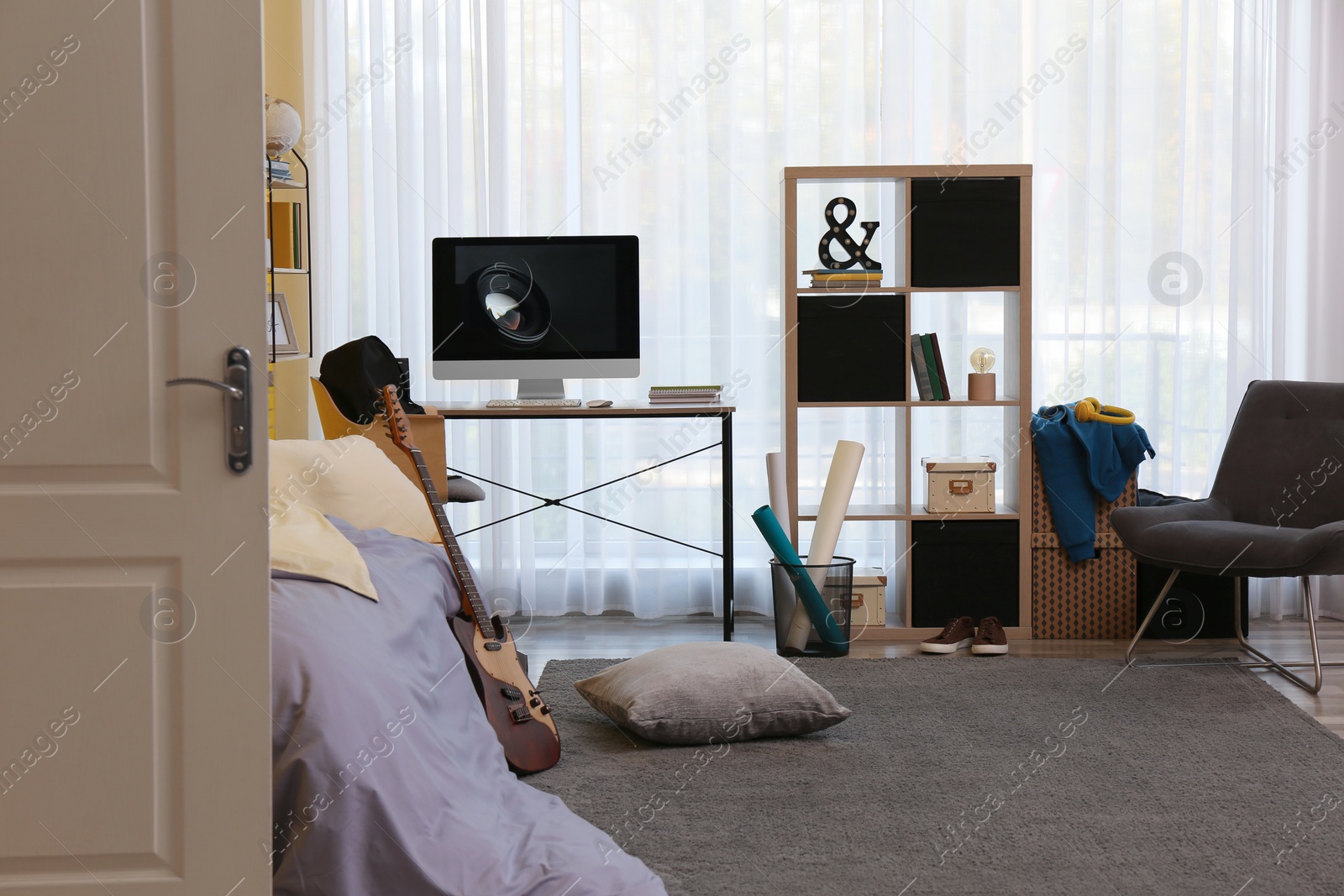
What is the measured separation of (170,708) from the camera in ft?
4.77

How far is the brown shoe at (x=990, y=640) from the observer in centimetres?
354

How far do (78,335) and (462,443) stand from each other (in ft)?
8.93

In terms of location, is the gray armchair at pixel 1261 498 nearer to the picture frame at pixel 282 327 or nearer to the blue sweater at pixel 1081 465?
the blue sweater at pixel 1081 465

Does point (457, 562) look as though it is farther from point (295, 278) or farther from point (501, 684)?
point (295, 278)

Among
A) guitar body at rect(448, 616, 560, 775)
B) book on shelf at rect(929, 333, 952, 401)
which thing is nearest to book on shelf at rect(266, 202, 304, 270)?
guitar body at rect(448, 616, 560, 775)

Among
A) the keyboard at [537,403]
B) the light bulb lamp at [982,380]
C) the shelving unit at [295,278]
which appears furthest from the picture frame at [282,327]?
the light bulb lamp at [982,380]

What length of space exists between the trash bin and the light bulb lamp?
761 millimetres

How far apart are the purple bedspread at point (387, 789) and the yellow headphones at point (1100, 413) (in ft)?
7.82

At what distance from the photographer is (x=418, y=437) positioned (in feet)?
10.5

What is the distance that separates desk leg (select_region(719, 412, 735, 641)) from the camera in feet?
11.5

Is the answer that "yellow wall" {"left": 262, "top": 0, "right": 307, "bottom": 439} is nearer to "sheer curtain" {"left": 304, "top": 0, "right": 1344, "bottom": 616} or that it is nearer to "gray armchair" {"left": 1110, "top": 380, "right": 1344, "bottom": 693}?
"sheer curtain" {"left": 304, "top": 0, "right": 1344, "bottom": 616}

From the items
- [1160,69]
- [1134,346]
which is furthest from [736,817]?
[1160,69]

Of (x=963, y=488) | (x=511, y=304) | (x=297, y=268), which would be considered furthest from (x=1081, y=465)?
(x=297, y=268)

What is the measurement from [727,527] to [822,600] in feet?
1.28
